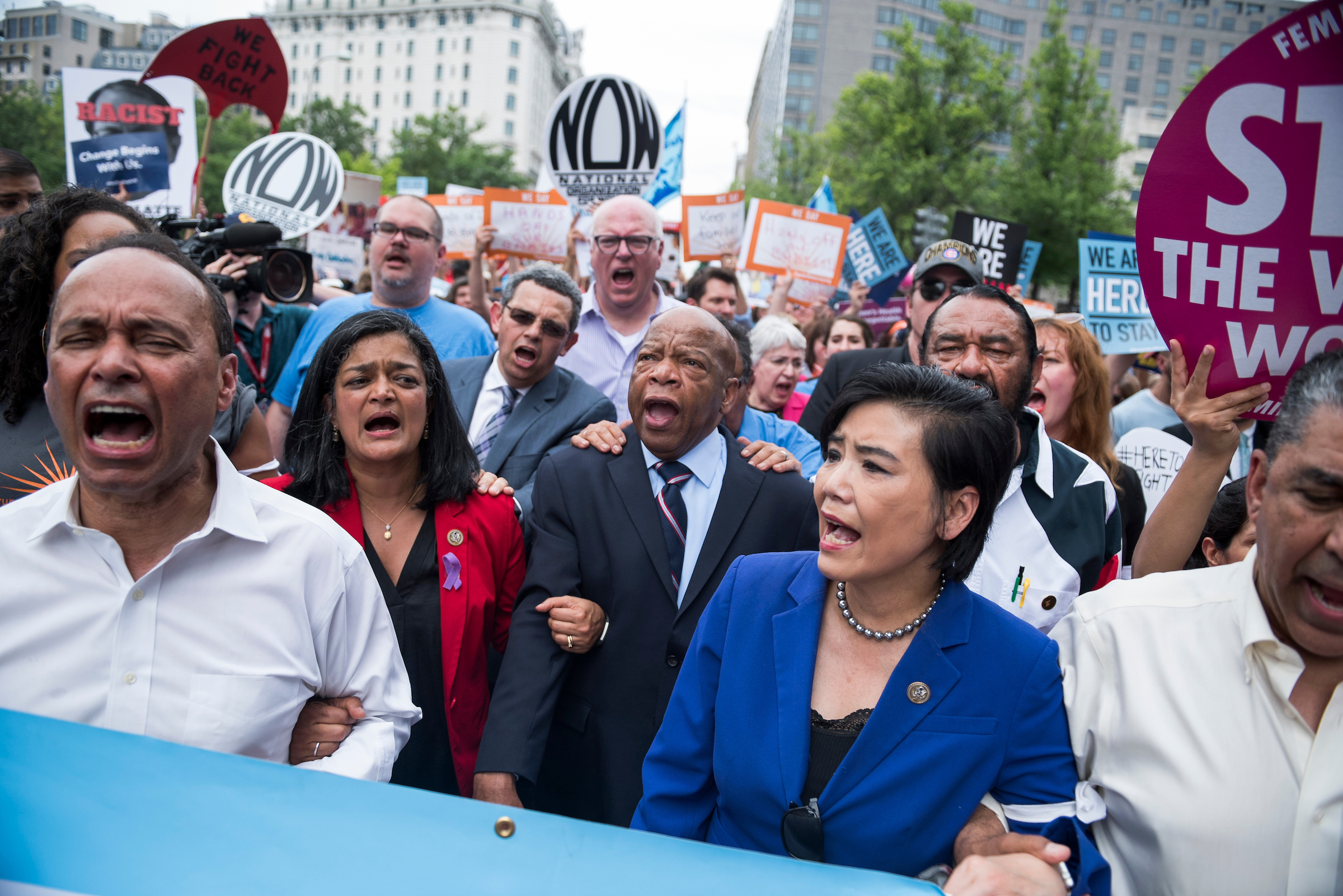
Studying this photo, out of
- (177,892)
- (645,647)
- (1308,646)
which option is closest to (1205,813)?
(1308,646)

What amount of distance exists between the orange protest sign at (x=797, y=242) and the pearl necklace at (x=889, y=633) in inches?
276

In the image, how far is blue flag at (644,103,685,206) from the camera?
8.02 m

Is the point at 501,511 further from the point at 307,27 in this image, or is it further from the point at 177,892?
the point at 307,27

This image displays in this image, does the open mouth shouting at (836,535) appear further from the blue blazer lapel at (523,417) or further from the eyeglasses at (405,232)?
the eyeglasses at (405,232)

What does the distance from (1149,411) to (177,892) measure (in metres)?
5.32

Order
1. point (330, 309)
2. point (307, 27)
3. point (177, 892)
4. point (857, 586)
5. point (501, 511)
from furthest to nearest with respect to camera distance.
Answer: point (307, 27)
point (330, 309)
point (501, 511)
point (857, 586)
point (177, 892)

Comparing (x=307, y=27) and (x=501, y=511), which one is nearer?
(x=501, y=511)

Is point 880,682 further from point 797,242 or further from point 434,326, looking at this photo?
point 797,242

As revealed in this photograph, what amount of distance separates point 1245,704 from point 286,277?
4.72m

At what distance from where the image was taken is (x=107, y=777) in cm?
157

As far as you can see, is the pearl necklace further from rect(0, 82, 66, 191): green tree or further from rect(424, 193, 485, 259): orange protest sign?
rect(0, 82, 66, 191): green tree

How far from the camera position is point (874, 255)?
405 inches

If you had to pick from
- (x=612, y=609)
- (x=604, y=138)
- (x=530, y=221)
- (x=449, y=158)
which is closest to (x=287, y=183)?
(x=530, y=221)

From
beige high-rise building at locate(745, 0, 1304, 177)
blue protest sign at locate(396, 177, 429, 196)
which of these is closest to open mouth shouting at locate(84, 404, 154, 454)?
blue protest sign at locate(396, 177, 429, 196)
